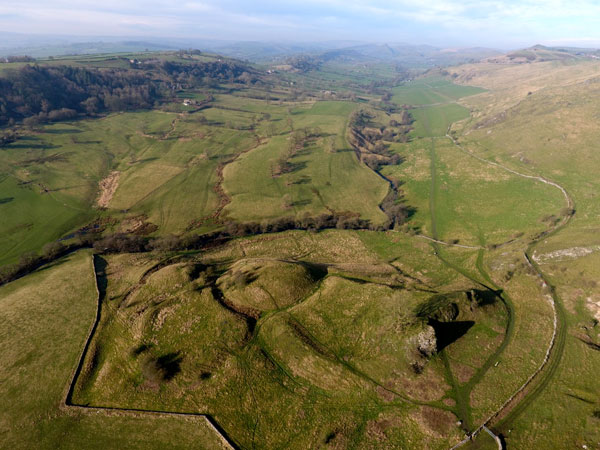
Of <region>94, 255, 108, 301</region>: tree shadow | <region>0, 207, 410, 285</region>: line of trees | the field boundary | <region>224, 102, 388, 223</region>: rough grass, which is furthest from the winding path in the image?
<region>94, 255, 108, 301</region>: tree shadow

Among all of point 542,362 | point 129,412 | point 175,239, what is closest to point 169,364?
point 129,412

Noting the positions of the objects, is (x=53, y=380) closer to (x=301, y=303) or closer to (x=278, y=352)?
(x=278, y=352)

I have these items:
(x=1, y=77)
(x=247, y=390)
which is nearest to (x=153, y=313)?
(x=247, y=390)

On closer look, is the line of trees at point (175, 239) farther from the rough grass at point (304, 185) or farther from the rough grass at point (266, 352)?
the rough grass at point (266, 352)

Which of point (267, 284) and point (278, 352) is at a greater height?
point (267, 284)

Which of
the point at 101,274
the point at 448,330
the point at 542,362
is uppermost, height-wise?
the point at 448,330

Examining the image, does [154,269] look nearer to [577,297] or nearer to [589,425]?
[589,425]
